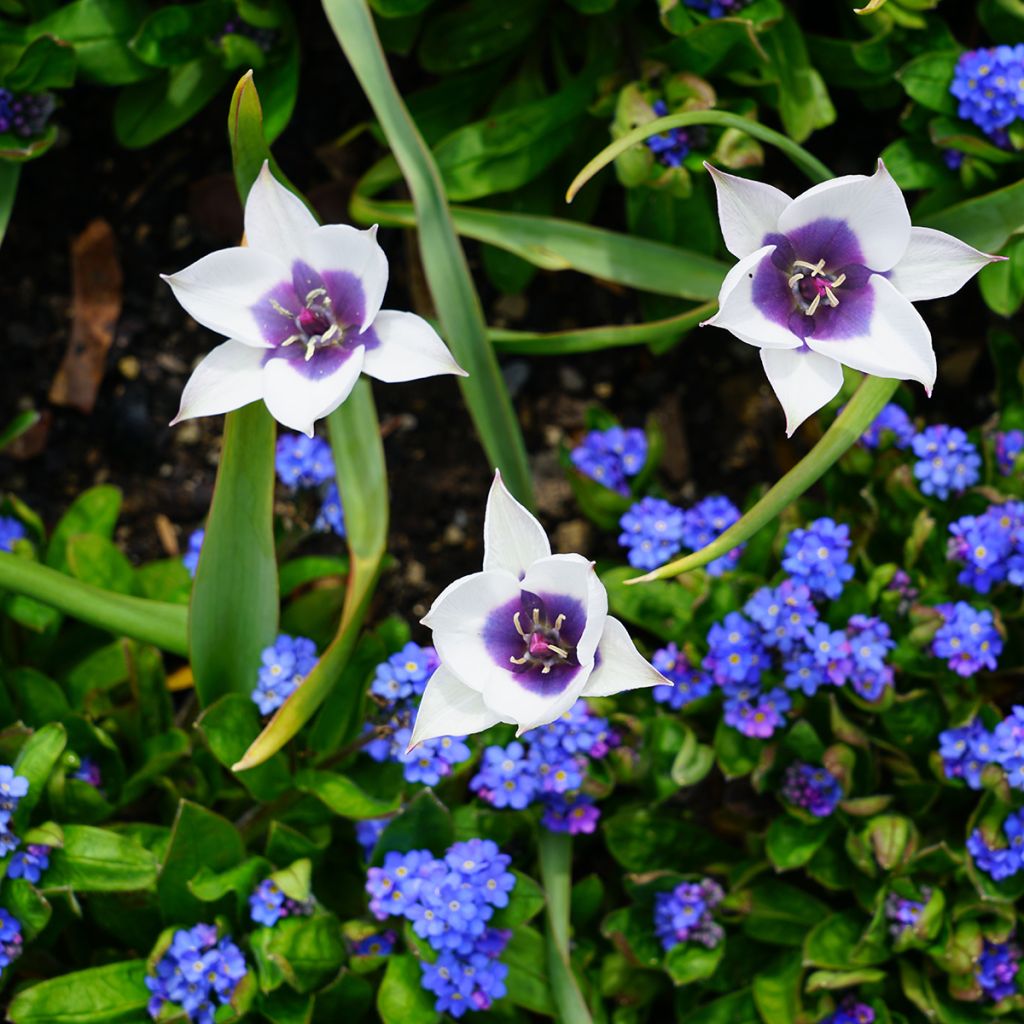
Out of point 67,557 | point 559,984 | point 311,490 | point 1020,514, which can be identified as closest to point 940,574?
point 1020,514

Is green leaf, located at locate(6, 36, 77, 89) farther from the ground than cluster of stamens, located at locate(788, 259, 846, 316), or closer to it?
farther from the ground

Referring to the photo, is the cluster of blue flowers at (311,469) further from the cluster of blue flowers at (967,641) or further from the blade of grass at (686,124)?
the cluster of blue flowers at (967,641)

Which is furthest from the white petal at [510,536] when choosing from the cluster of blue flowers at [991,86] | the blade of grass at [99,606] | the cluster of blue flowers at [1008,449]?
the cluster of blue flowers at [991,86]

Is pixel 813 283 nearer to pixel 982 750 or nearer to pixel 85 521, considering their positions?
pixel 982 750

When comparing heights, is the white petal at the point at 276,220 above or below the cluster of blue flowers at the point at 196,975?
above

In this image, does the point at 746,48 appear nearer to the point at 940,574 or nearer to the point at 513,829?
the point at 940,574

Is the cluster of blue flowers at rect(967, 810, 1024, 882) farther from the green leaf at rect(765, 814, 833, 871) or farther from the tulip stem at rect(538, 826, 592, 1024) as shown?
the tulip stem at rect(538, 826, 592, 1024)

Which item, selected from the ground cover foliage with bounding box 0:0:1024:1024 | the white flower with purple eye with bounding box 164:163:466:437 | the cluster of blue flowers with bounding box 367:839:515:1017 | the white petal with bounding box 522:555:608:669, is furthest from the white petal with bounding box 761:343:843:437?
the cluster of blue flowers with bounding box 367:839:515:1017
